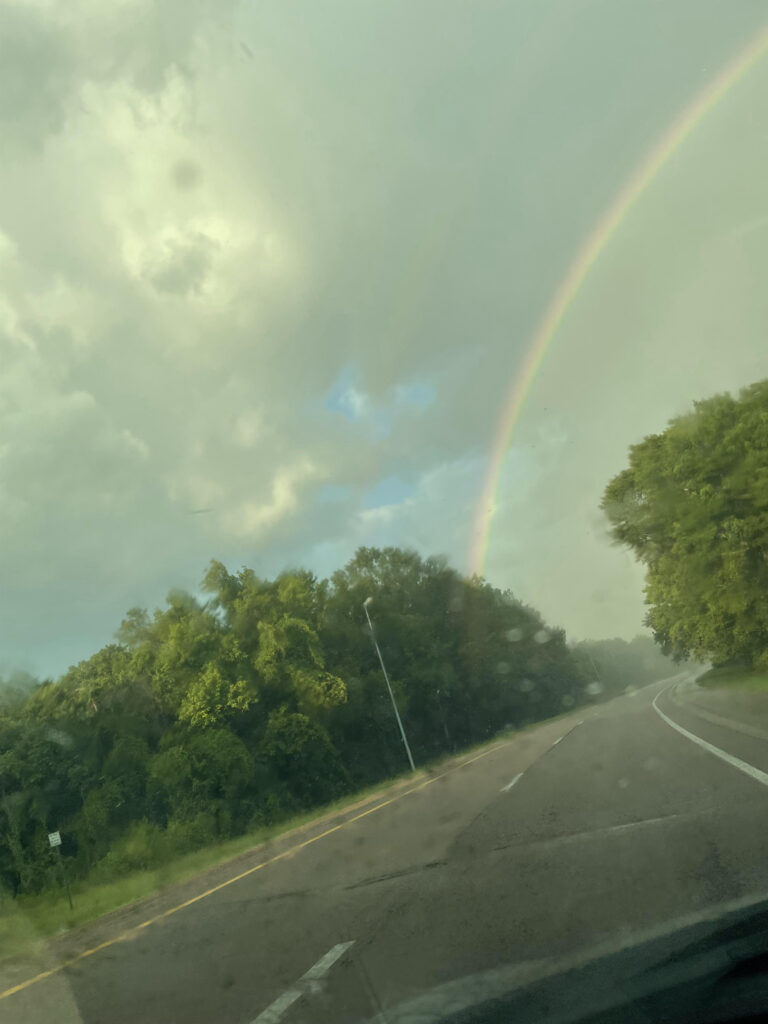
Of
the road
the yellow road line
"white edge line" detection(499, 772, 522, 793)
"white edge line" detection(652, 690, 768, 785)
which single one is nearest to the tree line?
the yellow road line

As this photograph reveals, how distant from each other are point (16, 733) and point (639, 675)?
191007 millimetres

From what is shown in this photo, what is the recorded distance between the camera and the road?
5.49 meters

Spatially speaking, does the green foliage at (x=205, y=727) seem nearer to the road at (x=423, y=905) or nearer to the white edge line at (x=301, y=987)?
the road at (x=423, y=905)

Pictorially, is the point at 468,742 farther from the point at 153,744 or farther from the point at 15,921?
the point at 15,921

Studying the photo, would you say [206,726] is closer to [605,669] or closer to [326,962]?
[326,962]

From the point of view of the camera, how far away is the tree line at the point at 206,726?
2758 cm

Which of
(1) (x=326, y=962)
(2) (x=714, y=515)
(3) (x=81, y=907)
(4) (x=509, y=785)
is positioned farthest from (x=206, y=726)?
(1) (x=326, y=962)

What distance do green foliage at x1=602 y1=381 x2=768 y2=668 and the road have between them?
2182 cm

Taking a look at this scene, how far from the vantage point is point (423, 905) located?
294 inches

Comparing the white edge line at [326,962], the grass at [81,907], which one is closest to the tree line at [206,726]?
the grass at [81,907]

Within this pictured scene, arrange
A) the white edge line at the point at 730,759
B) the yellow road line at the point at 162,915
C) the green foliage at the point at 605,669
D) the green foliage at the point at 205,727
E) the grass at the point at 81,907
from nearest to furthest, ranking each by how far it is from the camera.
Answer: the yellow road line at the point at 162,915 < the white edge line at the point at 730,759 < the grass at the point at 81,907 < the green foliage at the point at 205,727 < the green foliage at the point at 605,669

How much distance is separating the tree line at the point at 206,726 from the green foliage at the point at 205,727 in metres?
0.07

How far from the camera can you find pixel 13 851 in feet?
86.2

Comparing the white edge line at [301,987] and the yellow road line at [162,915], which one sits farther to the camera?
the yellow road line at [162,915]
